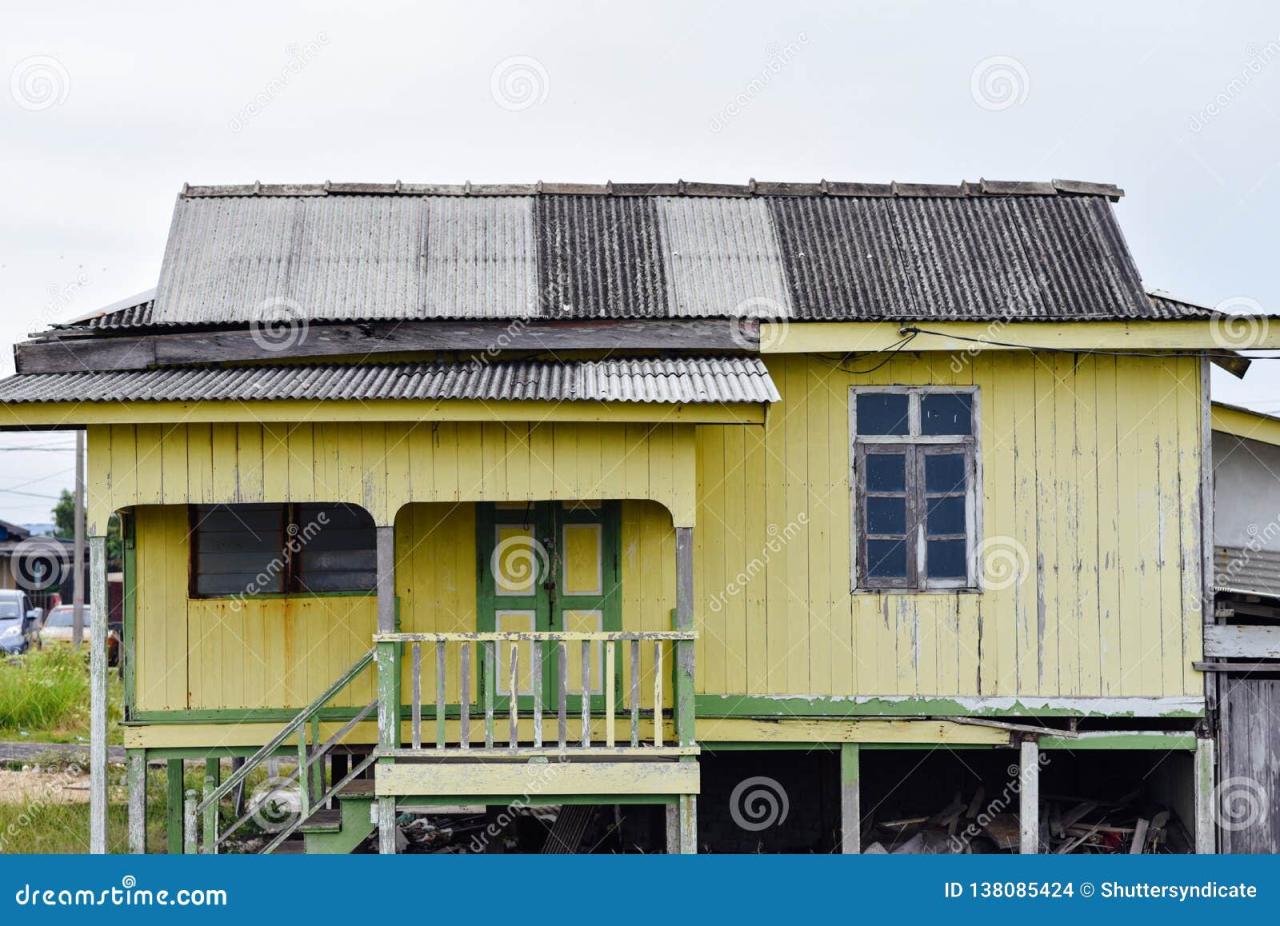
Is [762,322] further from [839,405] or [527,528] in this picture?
[527,528]

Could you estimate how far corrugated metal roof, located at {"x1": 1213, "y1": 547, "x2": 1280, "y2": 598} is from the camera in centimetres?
1120

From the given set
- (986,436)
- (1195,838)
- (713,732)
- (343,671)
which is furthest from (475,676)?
(1195,838)

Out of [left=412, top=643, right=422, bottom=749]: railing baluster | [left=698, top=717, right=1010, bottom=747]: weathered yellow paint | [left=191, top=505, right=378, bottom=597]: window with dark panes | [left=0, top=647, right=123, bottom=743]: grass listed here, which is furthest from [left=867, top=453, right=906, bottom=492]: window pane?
[left=0, top=647, right=123, bottom=743]: grass

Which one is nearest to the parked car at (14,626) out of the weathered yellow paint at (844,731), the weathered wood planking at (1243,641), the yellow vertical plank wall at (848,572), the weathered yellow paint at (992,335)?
the yellow vertical plank wall at (848,572)

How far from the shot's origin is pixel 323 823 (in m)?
10.2

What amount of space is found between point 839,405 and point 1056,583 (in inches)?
86.3

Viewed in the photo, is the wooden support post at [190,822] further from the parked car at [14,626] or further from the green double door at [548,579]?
the parked car at [14,626]

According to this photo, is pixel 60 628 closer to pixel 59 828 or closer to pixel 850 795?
pixel 59 828

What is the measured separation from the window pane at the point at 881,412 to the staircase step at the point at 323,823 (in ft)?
16.2

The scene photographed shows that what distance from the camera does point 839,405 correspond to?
36.4ft

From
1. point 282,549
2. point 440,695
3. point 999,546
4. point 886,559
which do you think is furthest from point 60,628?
point 999,546

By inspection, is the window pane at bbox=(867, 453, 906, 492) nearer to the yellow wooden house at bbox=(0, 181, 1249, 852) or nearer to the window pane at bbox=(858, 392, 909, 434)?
the yellow wooden house at bbox=(0, 181, 1249, 852)

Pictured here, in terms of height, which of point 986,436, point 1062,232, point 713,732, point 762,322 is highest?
point 1062,232

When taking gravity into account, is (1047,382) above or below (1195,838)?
above
